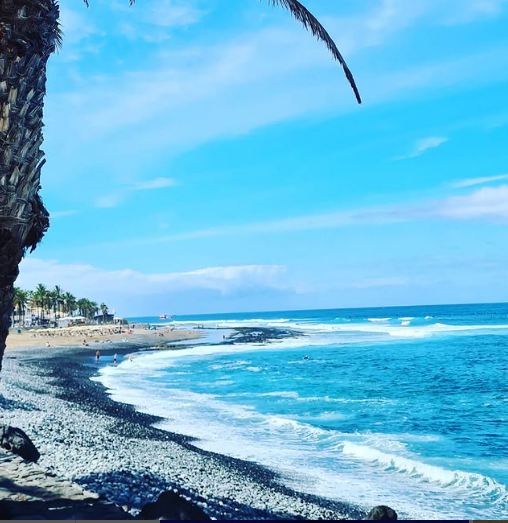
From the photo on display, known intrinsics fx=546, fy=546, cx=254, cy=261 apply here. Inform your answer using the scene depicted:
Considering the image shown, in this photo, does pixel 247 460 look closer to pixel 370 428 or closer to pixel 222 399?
pixel 370 428

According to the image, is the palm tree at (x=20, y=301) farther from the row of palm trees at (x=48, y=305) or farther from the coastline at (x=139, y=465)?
the coastline at (x=139, y=465)

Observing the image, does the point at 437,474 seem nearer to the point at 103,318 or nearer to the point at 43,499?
the point at 43,499

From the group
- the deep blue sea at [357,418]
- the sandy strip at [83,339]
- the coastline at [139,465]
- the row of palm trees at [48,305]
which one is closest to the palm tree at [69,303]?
the row of palm trees at [48,305]

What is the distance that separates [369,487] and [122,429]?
28.7 feet

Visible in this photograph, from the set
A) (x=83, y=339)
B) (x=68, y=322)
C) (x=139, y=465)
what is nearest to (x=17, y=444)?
(x=139, y=465)

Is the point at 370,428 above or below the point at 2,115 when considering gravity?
below

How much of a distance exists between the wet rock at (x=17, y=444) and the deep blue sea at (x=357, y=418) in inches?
255

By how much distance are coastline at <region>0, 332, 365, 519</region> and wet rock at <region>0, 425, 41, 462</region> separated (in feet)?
1.07

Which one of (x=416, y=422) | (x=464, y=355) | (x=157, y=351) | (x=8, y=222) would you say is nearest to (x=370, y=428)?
(x=416, y=422)

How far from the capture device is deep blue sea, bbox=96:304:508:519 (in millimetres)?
14641

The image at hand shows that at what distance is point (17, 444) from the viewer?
11.6 meters

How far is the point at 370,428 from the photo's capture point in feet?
72.0

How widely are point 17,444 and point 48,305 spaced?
11529 cm

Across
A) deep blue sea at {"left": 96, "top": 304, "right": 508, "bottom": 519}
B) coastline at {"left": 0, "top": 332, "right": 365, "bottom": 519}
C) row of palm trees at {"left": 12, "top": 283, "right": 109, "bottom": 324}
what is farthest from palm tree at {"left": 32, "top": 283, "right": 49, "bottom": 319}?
coastline at {"left": 0, "top": 332, "right": 365, "bottom": 519}
